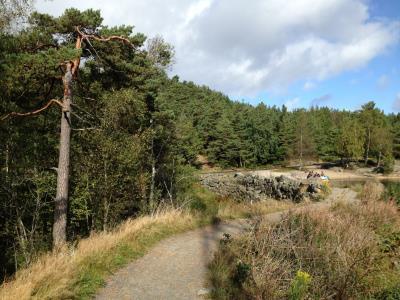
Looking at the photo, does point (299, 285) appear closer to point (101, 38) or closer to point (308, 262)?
point (308, 262)

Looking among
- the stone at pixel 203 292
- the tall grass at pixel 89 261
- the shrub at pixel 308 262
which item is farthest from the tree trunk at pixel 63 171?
the stone at pixel 203 292

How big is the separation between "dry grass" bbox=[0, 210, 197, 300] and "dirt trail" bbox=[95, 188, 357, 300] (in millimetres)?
300

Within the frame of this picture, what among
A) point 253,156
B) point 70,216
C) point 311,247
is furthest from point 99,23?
point 253,156

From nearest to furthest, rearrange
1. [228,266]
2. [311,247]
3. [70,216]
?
[311,247]
[228,266]
[70,216]

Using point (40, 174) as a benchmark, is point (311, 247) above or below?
below

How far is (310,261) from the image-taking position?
25.0 feet

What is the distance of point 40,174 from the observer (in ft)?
43.7

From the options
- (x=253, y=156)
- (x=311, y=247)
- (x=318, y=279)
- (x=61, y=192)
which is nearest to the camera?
(x=318, y=279)

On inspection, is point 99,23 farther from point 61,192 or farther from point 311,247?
point 311,247

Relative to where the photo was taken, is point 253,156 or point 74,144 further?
point 253,156

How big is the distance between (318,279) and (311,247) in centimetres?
80

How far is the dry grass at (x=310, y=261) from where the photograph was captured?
272 inches

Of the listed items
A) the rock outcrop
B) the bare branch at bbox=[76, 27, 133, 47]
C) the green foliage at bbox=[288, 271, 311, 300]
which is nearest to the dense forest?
the bare branch at bbox=[76, 27, 133, 47]

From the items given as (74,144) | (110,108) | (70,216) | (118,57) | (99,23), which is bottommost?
(70,216)
